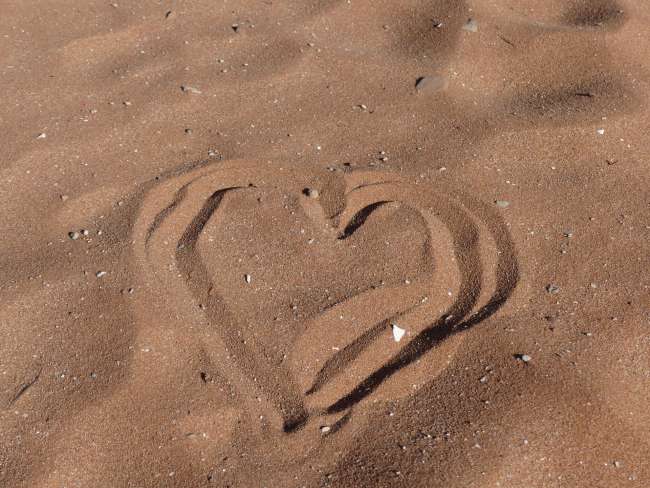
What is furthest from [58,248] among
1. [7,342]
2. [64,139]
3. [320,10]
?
[320,10]

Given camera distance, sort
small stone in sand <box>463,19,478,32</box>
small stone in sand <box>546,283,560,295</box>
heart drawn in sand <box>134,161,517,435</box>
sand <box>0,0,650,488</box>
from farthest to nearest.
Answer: small stone in sand <box>463,19,478,32</box>, small stone in sand <box>546,283,560,295</box>, heart drawn in sand <box>134,161,517,435</box>, sand <box>0,0,650,488</box>

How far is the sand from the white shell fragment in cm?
2

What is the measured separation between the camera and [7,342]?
2.06 m

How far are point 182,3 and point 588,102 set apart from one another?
1.61 m

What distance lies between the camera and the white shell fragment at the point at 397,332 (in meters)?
2.10

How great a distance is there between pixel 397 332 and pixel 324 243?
0.38 metres

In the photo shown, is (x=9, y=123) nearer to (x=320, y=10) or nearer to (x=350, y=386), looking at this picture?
(x=320, y=10)

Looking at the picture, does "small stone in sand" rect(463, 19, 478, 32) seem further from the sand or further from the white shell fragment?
the white shell fragment

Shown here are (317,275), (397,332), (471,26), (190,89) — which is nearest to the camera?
(397,332)

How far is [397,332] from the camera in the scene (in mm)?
2113

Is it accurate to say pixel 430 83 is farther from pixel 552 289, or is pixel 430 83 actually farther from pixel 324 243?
pixel 552 289

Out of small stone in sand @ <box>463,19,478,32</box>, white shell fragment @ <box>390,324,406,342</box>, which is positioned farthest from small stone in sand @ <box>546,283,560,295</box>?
small stone in sand @ <box>463,19,478,32</box>

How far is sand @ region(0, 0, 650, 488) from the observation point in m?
1.87

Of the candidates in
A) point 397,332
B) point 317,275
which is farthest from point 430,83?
point 397,332
